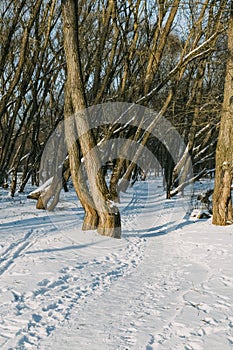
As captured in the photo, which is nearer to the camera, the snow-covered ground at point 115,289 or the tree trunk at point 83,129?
the snow-covered ground at point 115,289

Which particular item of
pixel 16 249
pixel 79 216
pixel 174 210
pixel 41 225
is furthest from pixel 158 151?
pixel 16 249

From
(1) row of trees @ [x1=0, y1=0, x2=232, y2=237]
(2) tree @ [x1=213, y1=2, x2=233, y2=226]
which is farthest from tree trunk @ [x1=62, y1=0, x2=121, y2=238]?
(2) tree @ [x1=213, y1=2, x2=233, y2=226]

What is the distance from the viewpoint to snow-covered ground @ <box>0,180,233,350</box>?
3613 millimetres

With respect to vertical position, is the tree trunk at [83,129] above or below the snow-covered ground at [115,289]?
above

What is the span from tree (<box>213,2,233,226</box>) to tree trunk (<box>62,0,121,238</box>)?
113 inches

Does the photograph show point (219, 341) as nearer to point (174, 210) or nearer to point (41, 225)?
point (41, 225)

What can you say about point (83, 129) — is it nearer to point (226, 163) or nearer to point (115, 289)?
point (226, 163)

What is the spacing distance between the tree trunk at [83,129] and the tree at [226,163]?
2868mm

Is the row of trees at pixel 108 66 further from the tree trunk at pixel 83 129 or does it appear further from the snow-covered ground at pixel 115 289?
the snow-covered ground at pixel 115 289

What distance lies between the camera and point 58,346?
3398 mm

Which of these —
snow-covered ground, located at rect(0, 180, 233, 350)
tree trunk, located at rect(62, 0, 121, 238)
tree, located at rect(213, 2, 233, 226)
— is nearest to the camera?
snow-covered ground, located at rect(0, 180, 233, 350)

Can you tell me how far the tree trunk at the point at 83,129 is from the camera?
27.1 feet

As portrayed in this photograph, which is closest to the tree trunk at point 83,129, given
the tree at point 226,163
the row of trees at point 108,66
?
the row of trees at point 108,66

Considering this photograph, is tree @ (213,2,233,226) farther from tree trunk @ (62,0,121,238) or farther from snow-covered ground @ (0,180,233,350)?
tree trunk @ (62,0,121,238)
